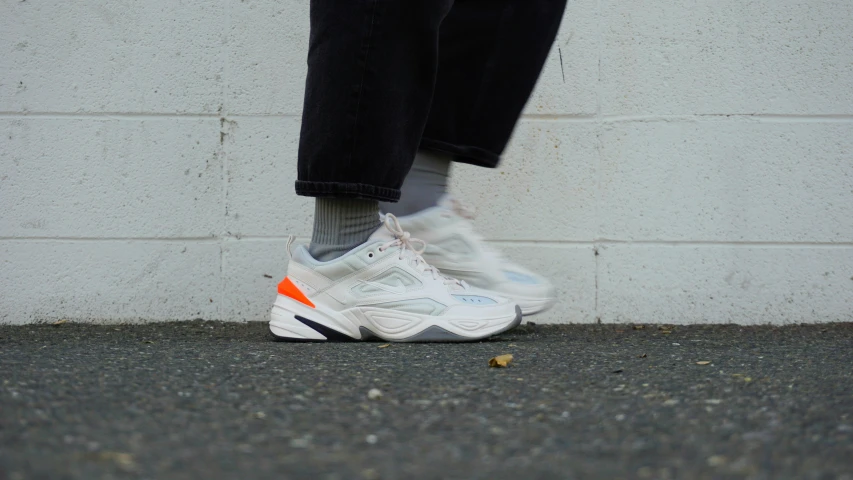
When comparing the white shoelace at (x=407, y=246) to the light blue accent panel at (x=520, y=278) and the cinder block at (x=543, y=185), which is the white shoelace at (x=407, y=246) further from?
the cinder block at (x=543, y=185)

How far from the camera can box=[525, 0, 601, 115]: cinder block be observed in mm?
2029

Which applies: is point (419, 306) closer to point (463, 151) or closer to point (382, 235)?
point (382, 235)

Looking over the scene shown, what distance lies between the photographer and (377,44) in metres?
1.25

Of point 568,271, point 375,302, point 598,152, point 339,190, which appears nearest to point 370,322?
point 375,302

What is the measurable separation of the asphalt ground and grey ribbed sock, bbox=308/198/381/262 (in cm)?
21

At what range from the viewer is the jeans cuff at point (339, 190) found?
51.5 inches

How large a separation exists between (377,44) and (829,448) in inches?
35.2

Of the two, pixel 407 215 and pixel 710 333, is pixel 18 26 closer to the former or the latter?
pixel 407 215

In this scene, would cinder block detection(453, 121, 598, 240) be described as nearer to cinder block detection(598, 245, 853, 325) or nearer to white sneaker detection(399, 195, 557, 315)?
cinder block detection(598, 245, 853, 325)

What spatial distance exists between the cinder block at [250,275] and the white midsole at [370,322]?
22.0 inches

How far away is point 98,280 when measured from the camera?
2.03 m

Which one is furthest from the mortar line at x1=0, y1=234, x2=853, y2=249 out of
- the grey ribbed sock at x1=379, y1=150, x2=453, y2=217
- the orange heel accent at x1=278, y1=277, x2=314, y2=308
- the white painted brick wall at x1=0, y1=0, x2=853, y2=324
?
the orange heel accent at x1=278, y1=277, x2=314, y2=308

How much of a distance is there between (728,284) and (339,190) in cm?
124

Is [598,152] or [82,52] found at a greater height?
[82,52]
